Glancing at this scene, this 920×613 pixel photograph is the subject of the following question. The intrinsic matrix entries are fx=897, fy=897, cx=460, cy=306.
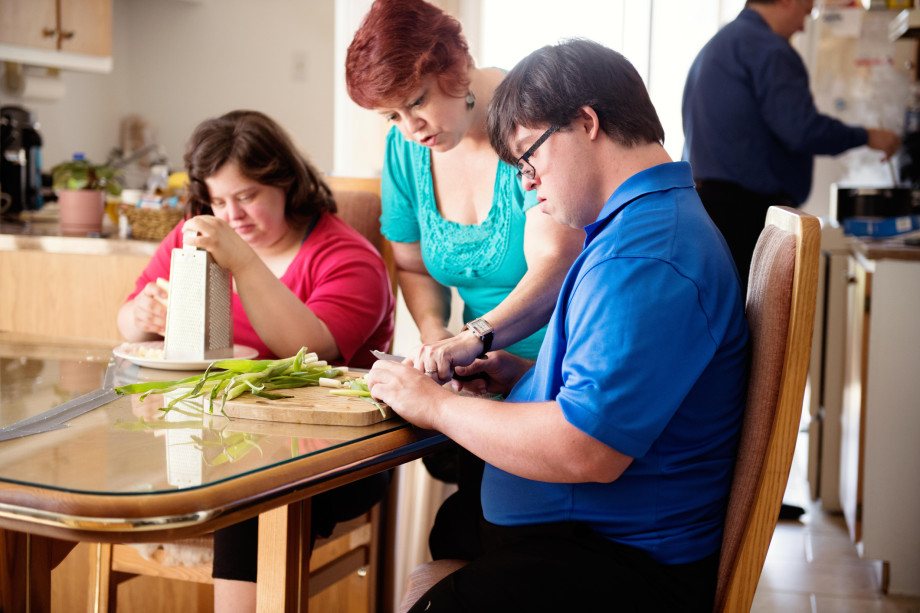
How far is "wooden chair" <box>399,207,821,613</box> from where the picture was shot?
100 centimetres

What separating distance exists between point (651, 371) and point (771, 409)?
19 centimetres

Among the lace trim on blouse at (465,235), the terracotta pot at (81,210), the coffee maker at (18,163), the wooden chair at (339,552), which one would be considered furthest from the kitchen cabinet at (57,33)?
the lace trim on blouse at (465,235)

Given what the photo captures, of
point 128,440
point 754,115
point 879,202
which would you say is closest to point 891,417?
point 879,202

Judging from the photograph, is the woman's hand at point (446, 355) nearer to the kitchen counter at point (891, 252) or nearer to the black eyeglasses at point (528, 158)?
the black eyeglasses at point (528, 158)

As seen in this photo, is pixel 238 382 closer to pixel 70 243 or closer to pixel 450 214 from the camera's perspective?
pixel 450 214

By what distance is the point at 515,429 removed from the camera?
1004mm

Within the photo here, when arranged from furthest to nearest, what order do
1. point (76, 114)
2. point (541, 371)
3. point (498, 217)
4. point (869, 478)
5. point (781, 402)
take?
point (76, 114)
point (869, 478)
point (498, 217)
point (541, 371)
point (781, 402)

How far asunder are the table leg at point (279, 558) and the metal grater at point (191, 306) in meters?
0.42

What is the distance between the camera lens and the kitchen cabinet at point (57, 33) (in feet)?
11.3

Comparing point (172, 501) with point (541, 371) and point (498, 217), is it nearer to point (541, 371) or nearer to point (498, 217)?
point (541, 371)

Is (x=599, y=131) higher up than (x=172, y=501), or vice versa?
(x=599, y=131)

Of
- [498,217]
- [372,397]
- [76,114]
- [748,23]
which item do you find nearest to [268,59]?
[76,114]

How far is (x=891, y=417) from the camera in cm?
241

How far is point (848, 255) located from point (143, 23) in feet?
12.8
